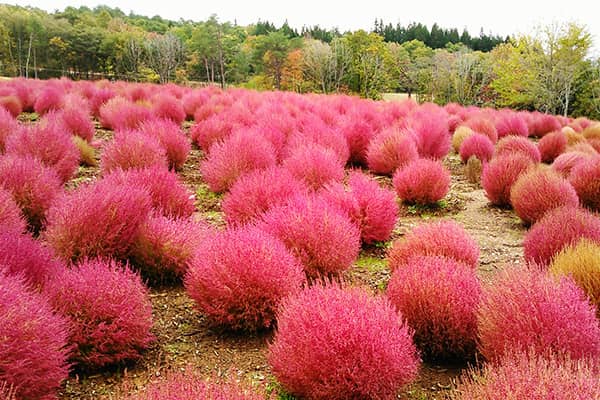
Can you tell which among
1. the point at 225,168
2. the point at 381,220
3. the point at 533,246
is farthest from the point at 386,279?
the point at 225,168

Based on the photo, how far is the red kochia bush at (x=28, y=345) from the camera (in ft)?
5.90

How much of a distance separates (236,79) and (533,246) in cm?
4681

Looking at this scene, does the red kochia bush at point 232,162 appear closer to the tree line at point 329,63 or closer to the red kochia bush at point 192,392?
the red kochia bush at point 192,392

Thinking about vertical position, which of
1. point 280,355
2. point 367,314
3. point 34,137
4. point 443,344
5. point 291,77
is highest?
point 291,77

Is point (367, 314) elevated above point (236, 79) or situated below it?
below

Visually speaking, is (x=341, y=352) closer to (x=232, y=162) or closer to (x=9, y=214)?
(x=9, y=214)

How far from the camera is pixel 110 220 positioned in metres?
3.26

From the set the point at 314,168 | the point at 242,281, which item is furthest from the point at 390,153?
the point at 242,281

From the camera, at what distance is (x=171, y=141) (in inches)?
A: 249

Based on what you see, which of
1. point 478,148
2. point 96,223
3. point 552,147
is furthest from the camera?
point 552,147

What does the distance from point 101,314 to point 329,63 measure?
35987 millimetres

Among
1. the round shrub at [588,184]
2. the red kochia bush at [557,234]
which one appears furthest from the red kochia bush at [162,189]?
the round shrub at [588,184]

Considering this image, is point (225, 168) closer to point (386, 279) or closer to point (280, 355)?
point (386, 279)

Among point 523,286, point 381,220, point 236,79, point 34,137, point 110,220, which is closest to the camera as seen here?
point 523,286
